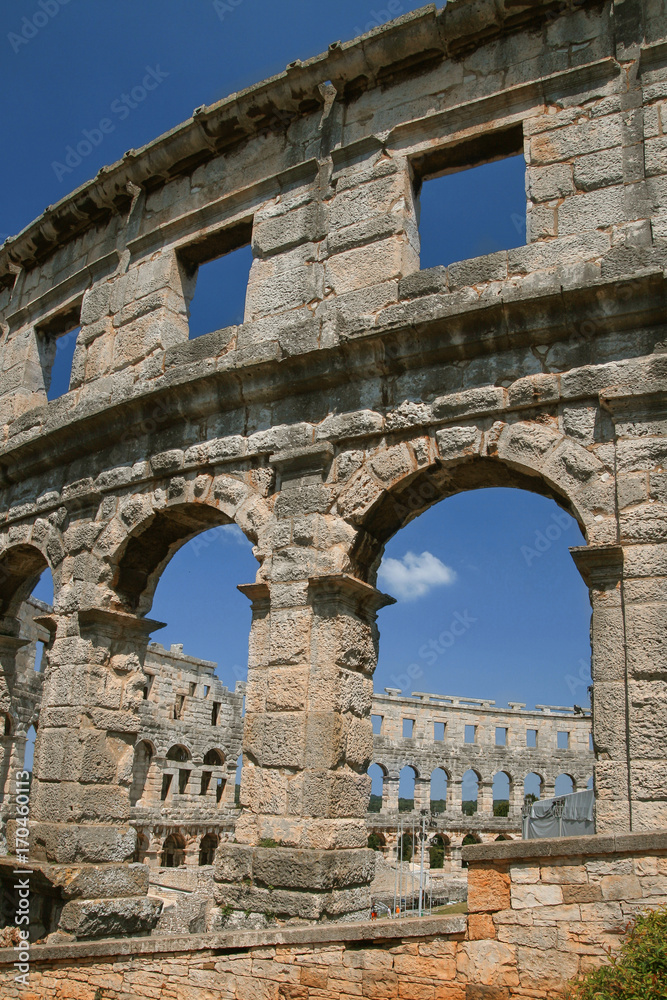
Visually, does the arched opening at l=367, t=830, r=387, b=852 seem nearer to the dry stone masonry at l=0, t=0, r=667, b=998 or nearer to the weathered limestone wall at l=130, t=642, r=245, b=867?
the weathered limestone wall at l=130, t=642, r=245, b=867

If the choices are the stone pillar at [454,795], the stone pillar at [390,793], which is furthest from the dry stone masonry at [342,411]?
the stone pillar at [454,795]

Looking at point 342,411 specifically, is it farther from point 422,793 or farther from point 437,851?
point 437,851

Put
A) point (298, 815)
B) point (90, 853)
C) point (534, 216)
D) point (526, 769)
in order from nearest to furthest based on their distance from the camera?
1. point (298, 815)
2. point (534, 216)
3. point (90, 853)
4. point (526, 769)

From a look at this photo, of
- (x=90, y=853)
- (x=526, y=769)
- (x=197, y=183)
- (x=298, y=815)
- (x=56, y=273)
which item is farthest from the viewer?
(x=526, y=769)

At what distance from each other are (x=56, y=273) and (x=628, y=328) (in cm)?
781

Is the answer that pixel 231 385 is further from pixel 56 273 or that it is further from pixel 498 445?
pixel 56 273

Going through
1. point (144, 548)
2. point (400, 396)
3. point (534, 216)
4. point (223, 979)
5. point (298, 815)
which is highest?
point (534, 216)

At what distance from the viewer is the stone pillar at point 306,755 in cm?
560

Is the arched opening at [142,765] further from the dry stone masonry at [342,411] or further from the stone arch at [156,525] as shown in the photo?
the stone arch at [156,525]

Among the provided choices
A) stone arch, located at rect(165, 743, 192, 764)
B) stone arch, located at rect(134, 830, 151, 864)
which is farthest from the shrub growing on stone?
stone arch, located at rect(165, 743, 192, 764)

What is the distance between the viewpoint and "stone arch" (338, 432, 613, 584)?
18.4 ft

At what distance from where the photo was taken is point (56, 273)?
10.8m

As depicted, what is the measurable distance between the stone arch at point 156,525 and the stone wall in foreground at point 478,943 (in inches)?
131

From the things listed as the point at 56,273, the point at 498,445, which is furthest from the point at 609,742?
the point at 56,273
